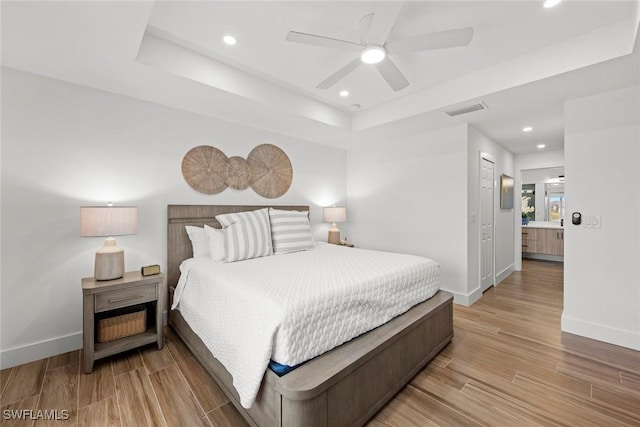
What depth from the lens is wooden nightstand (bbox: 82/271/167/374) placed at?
2027 mm

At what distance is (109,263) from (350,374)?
2113 millimetres

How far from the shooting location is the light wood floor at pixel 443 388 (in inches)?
64.2

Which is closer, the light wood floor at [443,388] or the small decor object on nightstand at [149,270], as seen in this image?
the light wood floor at [443,388]

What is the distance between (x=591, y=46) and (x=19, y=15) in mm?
3919

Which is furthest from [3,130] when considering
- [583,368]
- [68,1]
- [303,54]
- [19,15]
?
[583,368]

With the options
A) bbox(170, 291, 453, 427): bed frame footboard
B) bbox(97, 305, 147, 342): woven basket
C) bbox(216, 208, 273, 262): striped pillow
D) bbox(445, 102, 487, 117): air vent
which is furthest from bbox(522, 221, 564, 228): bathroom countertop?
bbox(97, 305, 147, 342): woven basket

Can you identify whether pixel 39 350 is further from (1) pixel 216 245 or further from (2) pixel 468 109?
(2) pixel 468 109

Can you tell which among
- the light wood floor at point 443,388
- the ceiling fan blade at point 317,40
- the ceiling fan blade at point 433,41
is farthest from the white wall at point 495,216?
the ceiling fan blade at point 317,40

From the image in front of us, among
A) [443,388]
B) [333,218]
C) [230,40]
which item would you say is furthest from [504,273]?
[230,40]

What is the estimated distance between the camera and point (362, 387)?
1.56 metres

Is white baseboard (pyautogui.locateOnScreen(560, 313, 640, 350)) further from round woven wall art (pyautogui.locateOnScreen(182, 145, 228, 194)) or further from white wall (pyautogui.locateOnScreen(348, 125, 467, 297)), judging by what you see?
round woven wall art (pyautogui.locateOnScreen(182, 145, 228, 194))

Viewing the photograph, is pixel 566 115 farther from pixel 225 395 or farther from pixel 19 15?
pixel 19 15

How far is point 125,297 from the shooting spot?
7.29ft

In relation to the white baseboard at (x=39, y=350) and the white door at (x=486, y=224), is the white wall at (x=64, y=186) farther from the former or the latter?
the white door at (x=486, y=224)
